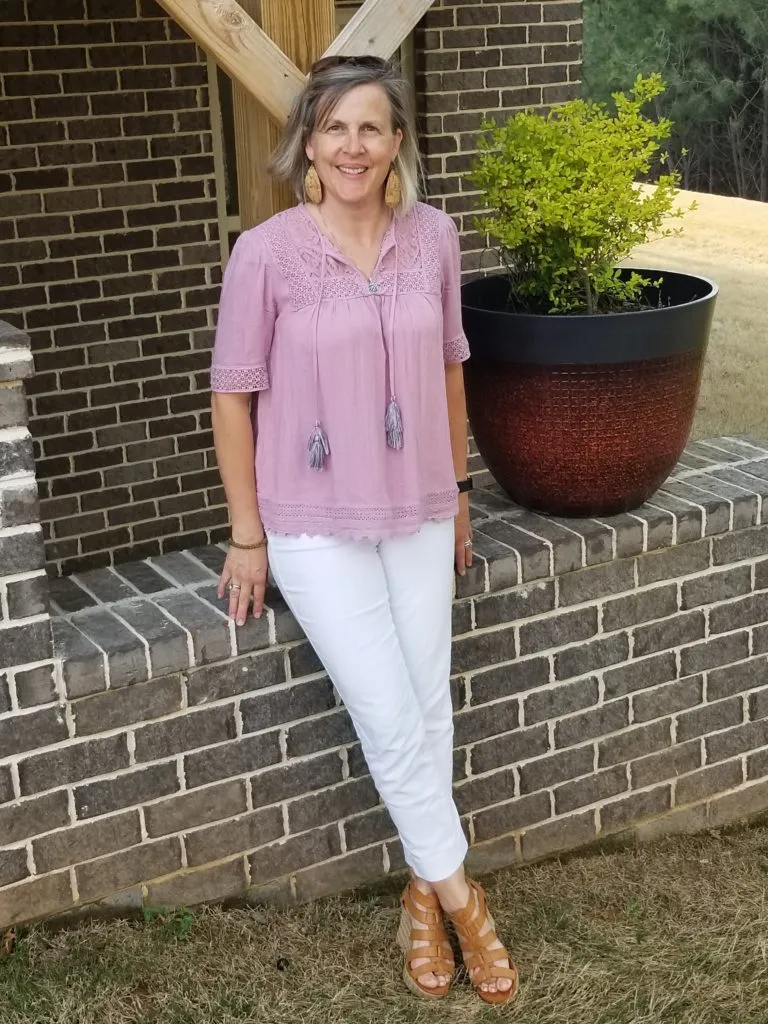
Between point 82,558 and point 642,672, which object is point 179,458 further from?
point 642,672

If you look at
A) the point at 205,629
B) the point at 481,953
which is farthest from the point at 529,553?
the point at 481,953

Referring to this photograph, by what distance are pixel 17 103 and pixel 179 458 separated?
1.61 m

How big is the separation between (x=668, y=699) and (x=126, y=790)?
145 centimetres

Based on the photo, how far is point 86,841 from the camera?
2.80 m

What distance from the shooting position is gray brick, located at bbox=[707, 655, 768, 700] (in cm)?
355

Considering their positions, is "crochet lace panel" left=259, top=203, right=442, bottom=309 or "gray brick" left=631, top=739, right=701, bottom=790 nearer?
"crochet lace panel" left=259, top=203, right=442, bottom=309

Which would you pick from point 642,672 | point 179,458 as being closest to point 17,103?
point 179,458

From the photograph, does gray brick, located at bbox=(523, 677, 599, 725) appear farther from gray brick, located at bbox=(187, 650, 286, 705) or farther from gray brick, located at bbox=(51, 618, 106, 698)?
gray brick, located at bbox=(51, 618, 106, 698)

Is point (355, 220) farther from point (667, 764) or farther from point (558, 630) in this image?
point (667, 764)

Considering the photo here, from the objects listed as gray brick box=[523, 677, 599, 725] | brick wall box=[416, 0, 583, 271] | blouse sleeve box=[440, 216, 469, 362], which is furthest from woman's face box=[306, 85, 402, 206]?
brick wall box=[416, 0, 583, 271]

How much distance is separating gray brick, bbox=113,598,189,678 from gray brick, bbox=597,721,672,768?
1189 millimetres

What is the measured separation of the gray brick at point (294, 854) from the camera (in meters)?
3.03

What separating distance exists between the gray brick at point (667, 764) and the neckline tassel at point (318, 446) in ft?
4.60

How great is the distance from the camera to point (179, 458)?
5898mm
